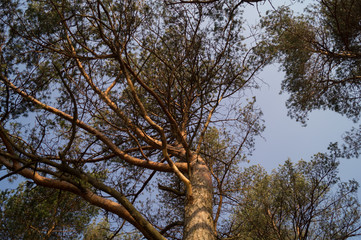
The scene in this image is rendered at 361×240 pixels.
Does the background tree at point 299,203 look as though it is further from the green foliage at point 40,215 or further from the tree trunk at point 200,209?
the green foliage at point 40,215

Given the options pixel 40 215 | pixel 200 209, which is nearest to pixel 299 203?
pixel 200 209

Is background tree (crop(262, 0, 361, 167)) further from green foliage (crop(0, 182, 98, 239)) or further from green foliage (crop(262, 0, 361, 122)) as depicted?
green foliage (crop(0, 182, 98, 239))

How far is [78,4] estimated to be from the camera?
4.38m

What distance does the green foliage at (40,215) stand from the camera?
597 cm

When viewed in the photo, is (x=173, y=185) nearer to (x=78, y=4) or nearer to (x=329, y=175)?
(x=329, y=175)

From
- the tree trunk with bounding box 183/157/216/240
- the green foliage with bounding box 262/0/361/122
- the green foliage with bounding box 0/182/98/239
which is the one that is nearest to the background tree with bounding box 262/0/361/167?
the green foliage with bounding box 262/0/361/122

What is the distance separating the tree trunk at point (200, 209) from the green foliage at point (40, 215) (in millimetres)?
3308

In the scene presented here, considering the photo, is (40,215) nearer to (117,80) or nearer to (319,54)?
(117,80)

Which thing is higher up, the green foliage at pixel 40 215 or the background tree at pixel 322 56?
the background tree at pixel 322 56

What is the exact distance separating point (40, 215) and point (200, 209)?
446 centimetres

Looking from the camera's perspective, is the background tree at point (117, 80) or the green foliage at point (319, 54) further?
the green foliage at point (319, 54)

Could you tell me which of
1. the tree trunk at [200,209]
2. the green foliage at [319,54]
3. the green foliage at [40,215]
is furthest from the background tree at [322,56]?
the green foliage at [40,215]

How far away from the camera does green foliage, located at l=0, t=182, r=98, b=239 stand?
5969 millimetres

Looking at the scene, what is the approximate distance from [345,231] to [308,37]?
4.46 metres
